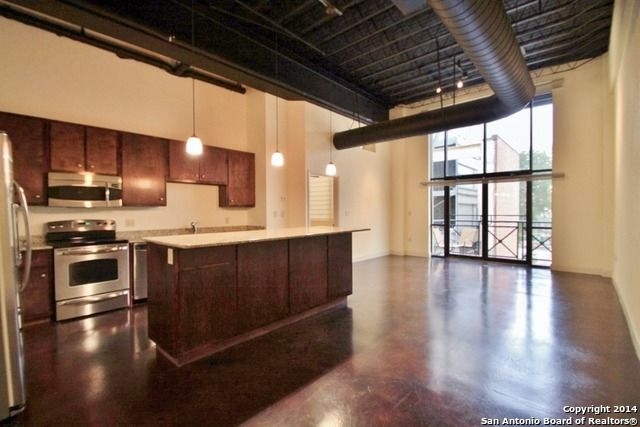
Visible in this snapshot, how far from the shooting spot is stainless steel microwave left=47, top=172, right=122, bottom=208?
3.72m

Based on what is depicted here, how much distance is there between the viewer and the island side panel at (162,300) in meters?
2.59

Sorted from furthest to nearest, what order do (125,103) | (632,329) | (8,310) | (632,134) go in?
(125,103) → (632,134) → (632,329) → (8,310)

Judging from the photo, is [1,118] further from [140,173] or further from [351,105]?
[351,105]

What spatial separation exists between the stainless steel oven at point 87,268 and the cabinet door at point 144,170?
0.54 metres

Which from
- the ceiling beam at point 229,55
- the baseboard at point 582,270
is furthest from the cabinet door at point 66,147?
the baseboard at point 582,270

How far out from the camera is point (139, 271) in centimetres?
429

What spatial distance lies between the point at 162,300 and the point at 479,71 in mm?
4159

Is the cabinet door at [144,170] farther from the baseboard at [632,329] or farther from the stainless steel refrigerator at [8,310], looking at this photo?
the baseboard at [632,329]

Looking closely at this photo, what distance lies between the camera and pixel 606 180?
5520 mm

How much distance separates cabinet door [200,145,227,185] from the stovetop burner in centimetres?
154

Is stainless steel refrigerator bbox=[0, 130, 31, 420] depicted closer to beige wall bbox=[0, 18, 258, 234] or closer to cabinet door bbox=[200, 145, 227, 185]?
beige wall bbox=[0, 18, 258, 234]

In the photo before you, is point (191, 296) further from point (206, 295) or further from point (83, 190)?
point (83, 190)

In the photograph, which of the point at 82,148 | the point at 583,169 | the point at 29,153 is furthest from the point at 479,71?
the point at 29,153

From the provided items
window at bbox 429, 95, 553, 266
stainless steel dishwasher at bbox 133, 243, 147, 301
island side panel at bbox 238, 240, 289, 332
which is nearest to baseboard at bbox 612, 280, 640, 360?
window at bbox 429, 95, 553, 266
